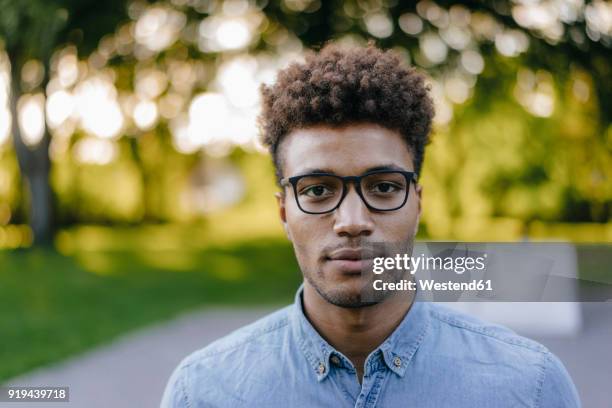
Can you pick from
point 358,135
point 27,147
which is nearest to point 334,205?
point 358,135

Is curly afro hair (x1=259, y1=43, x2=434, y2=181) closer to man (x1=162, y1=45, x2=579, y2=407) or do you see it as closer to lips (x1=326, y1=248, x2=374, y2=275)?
man (x1=162, y1=45, x2=579, y2=407)

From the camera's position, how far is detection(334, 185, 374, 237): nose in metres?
1.90

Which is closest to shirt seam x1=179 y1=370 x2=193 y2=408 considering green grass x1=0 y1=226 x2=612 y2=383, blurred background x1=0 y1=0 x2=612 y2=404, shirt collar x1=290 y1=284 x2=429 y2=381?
shirt collar x1=290 y1=284 x2=429 y2=381

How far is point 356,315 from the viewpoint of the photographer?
1982mm

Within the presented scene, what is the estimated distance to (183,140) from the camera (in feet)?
47.2

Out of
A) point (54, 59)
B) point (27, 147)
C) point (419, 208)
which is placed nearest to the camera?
point (419, 208)

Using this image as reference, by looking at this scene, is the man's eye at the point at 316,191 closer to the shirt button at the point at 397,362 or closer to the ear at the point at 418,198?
the ear at the point at 418,198

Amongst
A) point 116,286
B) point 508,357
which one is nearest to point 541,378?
point 508,357

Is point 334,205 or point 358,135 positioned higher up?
point 358,135

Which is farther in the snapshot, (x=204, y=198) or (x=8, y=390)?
(x=204, y=198)

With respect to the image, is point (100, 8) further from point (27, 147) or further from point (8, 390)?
point (27, 147)

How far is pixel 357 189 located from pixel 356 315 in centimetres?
38

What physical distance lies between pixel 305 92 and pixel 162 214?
97.0 feet

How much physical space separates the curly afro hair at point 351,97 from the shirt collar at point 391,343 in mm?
487
